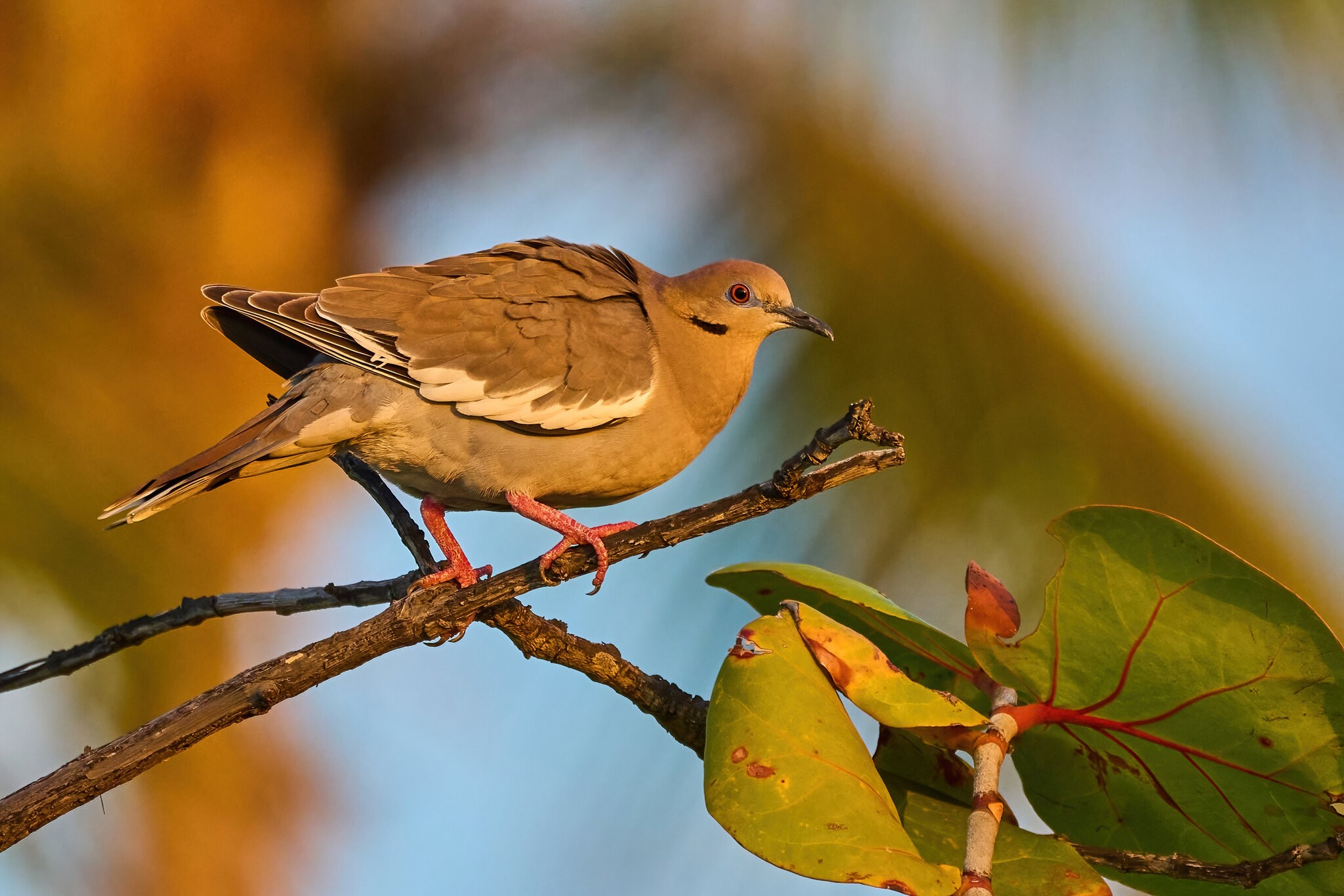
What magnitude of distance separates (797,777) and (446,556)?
69.3 inches

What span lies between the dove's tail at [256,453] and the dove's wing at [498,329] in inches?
6.9

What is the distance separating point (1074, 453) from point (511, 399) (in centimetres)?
182

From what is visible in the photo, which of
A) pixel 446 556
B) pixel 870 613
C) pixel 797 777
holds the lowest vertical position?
pixel 797 777

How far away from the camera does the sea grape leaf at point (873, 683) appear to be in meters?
1.22

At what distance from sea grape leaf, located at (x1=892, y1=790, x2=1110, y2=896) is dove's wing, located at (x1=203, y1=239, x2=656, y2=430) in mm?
1576

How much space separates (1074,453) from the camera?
10.9 ft

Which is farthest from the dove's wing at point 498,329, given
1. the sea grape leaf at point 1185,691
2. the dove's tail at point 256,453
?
the sea grape leaf at point 1185,691

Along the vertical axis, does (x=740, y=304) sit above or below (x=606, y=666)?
above

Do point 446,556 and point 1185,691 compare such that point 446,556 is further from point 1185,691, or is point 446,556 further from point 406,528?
point 1185,691

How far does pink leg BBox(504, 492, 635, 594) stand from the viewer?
8.04ft

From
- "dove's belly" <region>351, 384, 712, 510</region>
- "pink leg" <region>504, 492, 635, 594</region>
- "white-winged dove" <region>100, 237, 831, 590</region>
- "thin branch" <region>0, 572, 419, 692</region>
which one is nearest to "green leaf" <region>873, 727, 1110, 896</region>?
"pink leg" <region>504, 492, 635, 594</region>

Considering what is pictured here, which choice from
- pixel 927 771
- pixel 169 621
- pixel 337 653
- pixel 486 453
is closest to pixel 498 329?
pixel 486 453

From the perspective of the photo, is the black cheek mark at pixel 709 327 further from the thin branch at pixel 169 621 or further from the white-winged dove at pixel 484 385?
the thin branch at pixel 169 621

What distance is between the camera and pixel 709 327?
315cm
